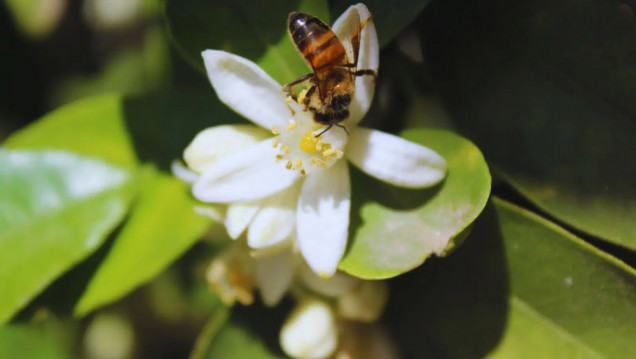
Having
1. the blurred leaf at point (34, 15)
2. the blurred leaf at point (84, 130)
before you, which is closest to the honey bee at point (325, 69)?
the blurred leaf at point (84, 130)

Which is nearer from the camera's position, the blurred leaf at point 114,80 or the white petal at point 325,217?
the white petal at point 325,217

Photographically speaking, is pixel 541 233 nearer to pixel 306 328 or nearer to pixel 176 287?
pixel 306 328

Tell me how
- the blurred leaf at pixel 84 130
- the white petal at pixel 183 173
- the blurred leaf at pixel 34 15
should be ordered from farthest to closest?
the blurred leaf at pixel 34 15 → the blurred leaf at pixel 84 130 → the white petal at pixel 183 173

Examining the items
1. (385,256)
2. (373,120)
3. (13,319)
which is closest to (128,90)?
(13,319)

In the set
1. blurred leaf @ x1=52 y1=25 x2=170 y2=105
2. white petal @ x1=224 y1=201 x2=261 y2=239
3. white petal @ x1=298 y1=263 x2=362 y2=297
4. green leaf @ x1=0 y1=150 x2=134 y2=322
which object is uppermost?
white petal @ x1=224 y1=201 x2=261 y2=239

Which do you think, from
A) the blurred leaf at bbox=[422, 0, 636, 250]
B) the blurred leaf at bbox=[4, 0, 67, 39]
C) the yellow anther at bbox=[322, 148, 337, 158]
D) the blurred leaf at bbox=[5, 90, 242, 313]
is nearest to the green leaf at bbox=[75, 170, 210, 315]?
the blurred leaf at bbox=[5, 90, 242, 313]

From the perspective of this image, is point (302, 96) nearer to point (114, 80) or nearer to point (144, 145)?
point (144, 145)

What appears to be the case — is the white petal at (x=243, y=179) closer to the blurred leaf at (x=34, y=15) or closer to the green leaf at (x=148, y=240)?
the green leaf at (x=148, y=240)

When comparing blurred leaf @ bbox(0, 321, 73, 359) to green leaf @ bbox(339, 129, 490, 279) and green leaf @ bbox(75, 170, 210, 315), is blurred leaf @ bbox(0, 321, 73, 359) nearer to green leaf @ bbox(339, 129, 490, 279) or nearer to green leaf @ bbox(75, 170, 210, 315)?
green leaf @ bbox(75, 170, 210, 315)
